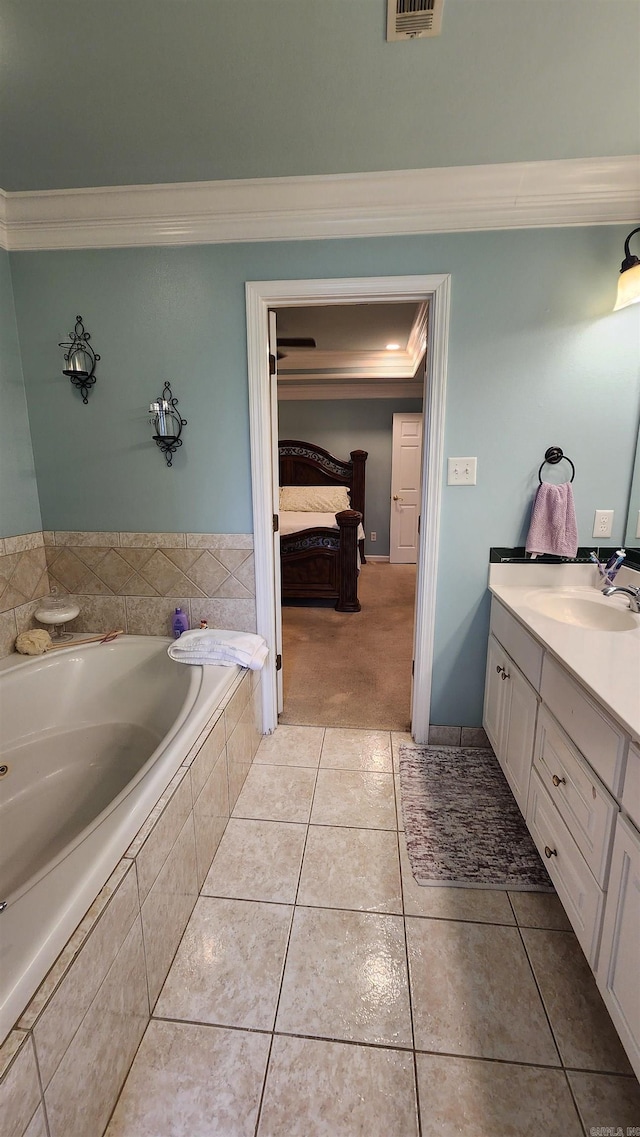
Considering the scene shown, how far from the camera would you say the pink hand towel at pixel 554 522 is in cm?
186

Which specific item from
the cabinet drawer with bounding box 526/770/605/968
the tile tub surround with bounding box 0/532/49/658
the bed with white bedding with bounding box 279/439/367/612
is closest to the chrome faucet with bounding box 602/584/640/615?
the cabinet drawer with bounding box 526/770/605/968

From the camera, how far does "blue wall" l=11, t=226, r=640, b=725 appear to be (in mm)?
1799

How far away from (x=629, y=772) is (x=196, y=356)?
205cm

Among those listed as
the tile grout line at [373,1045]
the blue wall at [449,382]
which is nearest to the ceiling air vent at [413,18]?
the blue wall at [449,382]

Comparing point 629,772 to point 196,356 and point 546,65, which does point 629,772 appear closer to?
point 546,65

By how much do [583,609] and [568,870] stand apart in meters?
0.91

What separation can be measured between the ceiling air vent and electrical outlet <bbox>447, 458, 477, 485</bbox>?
1228 mm

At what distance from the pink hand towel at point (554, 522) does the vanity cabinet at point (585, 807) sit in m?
0.44

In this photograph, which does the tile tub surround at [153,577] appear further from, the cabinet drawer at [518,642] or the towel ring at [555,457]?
the towel ring at [555,457]

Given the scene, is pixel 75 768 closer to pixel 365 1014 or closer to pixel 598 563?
pixel 365 1014

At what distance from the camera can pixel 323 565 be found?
13.8 ft

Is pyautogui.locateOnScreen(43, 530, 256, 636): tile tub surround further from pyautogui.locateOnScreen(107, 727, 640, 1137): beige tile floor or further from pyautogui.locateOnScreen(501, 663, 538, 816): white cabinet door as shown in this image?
pyautogui.locateOnScreen(501, 663, 538, 816): white cabinet door

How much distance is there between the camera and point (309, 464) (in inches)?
232

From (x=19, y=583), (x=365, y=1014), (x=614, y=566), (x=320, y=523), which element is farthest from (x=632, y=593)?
(x=320, y=523)
